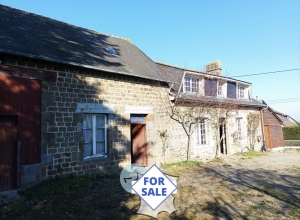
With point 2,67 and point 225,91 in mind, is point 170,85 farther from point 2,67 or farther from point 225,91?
point 2,67

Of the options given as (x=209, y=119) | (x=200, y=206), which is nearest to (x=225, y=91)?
(x=209, y=119)

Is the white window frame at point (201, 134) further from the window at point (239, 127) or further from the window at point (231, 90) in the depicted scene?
the window at point (239, 127)

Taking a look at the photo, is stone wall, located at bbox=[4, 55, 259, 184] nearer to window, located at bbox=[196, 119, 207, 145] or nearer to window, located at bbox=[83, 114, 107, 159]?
window, located at bbox=[83, 114, 107, 159]

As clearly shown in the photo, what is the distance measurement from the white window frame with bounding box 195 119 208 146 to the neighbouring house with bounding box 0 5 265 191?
114 millimetres

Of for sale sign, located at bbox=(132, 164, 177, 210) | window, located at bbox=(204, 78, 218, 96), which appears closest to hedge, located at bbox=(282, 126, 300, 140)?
window, located at bbox=(204, 78, 218, 96)

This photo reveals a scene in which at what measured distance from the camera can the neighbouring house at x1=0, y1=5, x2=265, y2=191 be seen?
5965mm

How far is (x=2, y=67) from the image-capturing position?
5789 mm

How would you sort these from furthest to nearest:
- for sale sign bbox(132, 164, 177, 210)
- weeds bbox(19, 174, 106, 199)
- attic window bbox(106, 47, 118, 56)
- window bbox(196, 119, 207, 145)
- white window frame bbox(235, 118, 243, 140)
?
white window frame bbox(235, 118, 243, 140) → window bbox(196, 119, 207, 145) → attic window bbox(106, 47, 118, 56) → weeds bbox(19, 174, 106, 199) → for sale sign bbox(132, 164, 177, 210)

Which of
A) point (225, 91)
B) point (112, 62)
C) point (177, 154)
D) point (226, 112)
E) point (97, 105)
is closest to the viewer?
point (97, 105)

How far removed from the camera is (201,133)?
40.2 ft

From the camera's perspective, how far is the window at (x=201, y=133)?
39.3 ft

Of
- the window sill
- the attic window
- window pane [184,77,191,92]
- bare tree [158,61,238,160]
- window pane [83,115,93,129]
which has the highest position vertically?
the attic window

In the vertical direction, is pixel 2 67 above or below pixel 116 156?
above

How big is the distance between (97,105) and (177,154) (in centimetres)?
489
